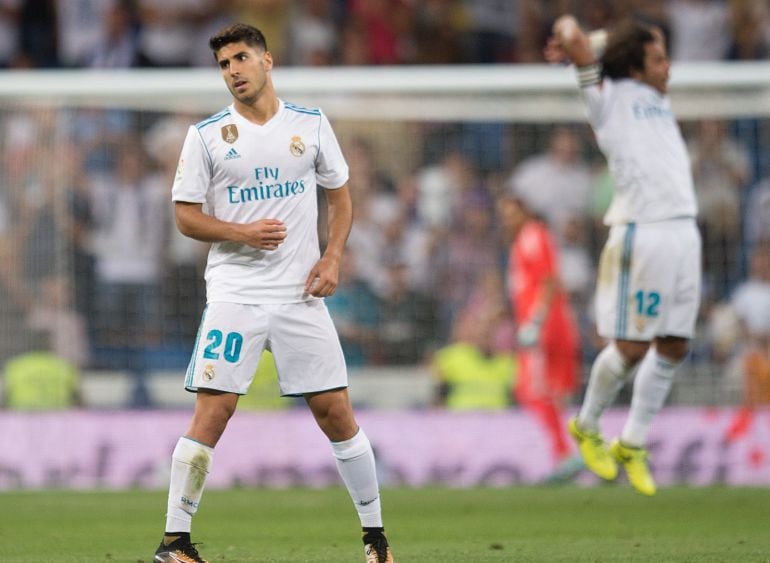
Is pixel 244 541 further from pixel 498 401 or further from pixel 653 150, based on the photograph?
pixel 498 401

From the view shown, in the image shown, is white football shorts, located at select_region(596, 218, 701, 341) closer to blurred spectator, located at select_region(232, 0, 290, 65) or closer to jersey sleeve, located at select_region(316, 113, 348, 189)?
jersey sleeve, located at select_region(316, 113, 348, 189)

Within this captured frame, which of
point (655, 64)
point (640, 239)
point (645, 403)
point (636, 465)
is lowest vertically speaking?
point (636, 465)

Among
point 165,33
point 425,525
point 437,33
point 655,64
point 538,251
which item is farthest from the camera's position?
point 437,33

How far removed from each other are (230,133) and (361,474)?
5.19 feet

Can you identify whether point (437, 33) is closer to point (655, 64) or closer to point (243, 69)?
point (655, 64)

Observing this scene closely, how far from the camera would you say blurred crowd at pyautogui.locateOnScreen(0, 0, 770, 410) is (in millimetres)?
13102

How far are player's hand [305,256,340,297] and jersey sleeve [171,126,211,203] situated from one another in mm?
570

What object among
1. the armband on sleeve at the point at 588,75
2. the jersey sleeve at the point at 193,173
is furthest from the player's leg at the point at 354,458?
the armband on sleeve at the point at 588,75

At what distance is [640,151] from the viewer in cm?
894

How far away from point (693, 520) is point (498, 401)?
14.6 feet

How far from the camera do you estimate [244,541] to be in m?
Result: 7.93

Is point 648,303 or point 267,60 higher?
point 267,60

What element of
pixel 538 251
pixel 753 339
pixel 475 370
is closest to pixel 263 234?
pixel 538 251

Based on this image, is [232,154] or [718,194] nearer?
[232,154]
